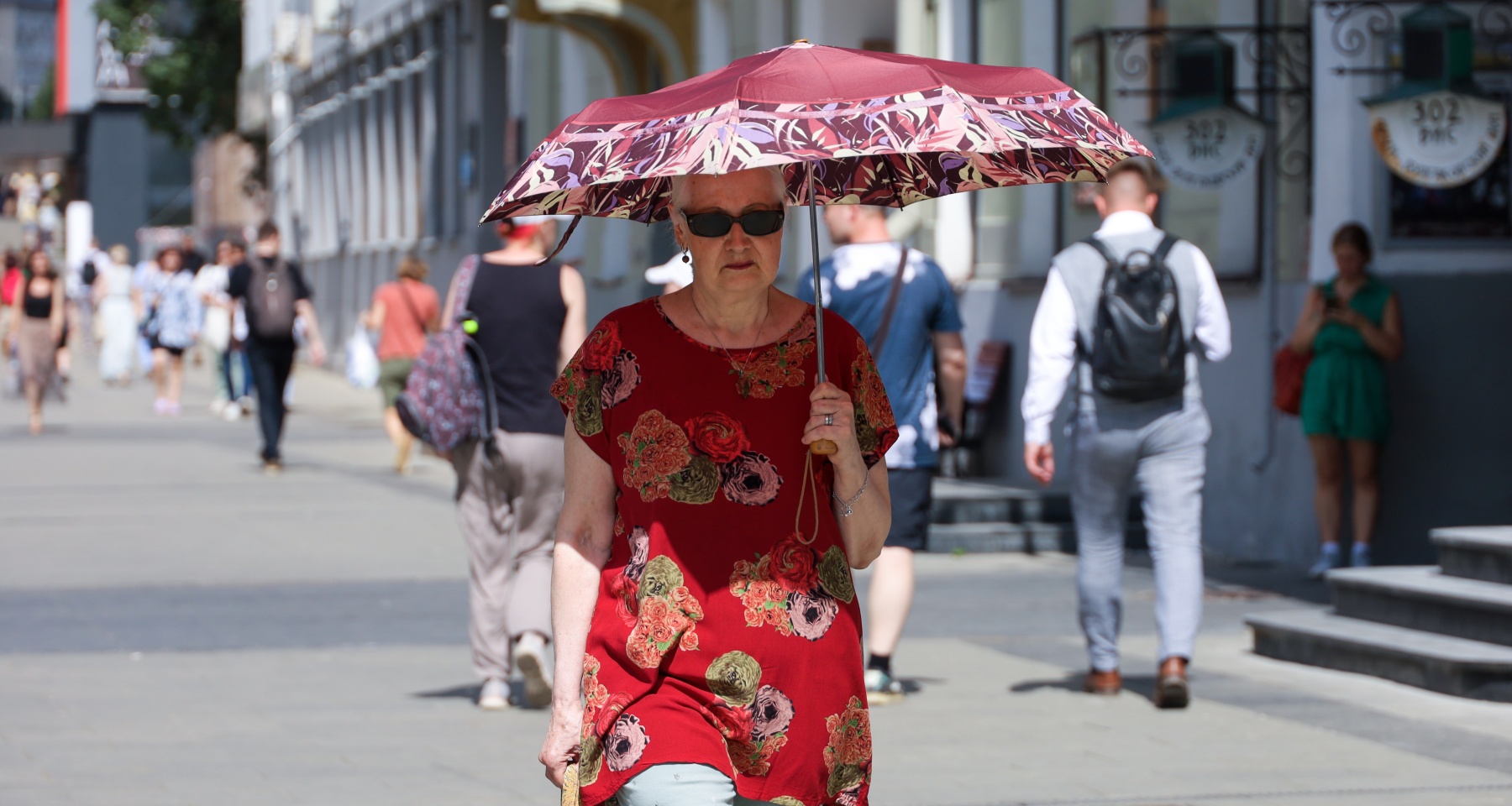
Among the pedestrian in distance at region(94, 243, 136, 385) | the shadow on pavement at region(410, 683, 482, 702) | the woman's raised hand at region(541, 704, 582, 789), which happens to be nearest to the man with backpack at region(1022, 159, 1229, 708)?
the shadow on pavement at region(410, 683, 482, 702)

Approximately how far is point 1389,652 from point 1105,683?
115 centimetres

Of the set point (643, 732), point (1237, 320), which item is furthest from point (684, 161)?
point (1237, 320)

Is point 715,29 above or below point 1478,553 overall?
above

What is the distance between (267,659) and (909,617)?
9.34 ft

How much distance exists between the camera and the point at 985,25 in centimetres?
1636

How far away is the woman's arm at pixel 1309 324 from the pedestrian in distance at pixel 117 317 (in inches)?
905

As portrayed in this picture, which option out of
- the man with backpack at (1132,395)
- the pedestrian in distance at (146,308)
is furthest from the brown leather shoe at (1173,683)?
the pedestrian in distance at (146,308)

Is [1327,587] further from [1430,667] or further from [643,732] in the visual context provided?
[643,732]

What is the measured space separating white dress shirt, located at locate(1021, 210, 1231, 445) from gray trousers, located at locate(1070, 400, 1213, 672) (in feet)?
0.59

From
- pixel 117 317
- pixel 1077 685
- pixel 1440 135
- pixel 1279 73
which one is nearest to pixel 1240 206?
pixel 1279 73

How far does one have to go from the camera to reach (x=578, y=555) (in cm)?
377

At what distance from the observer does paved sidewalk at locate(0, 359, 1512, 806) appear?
645 cm

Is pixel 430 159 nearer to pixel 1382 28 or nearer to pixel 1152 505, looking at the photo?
pixel 1382 28

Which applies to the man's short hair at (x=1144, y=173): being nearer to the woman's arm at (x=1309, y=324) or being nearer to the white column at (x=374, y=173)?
the woman's arm at (x=1309, y=324)
